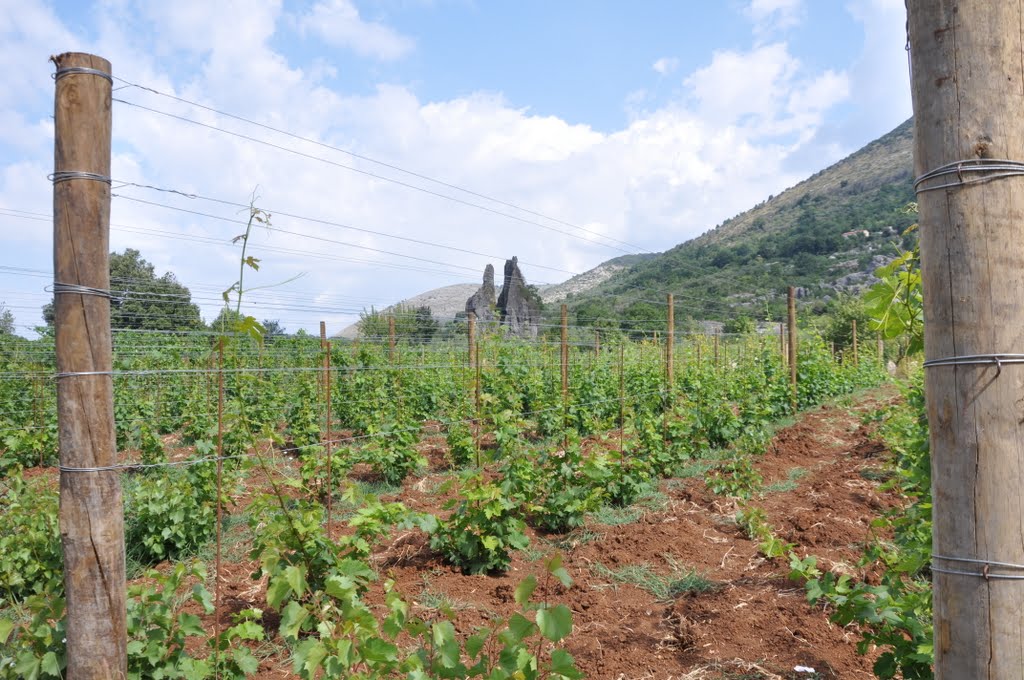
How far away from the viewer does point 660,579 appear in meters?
4.30

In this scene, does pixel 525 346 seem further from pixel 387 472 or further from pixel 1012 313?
pixel 1012 313

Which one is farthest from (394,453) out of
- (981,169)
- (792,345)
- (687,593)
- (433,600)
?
(792,345)

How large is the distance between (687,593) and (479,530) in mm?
1361

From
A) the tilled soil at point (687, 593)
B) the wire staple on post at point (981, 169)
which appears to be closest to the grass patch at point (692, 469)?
the tilled soil at point (687, 593)

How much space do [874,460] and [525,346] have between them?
573 centimetres

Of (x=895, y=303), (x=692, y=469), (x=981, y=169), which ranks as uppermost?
(x=981, y=169)

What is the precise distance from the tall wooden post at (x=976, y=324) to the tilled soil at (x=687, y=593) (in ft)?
4.28

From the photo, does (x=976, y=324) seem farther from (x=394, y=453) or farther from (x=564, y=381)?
(x=564, y=381)

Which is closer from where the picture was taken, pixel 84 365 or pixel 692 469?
pixel 84 365

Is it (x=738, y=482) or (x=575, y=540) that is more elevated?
(x=738, y=482)

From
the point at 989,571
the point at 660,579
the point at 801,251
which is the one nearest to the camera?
the point at 989,571

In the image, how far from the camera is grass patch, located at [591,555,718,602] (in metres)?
4.11

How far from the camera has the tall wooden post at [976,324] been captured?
4.66ft

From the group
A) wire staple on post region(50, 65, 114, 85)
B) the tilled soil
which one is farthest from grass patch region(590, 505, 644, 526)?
wire staple on post region(50, 65, 114, 85)
